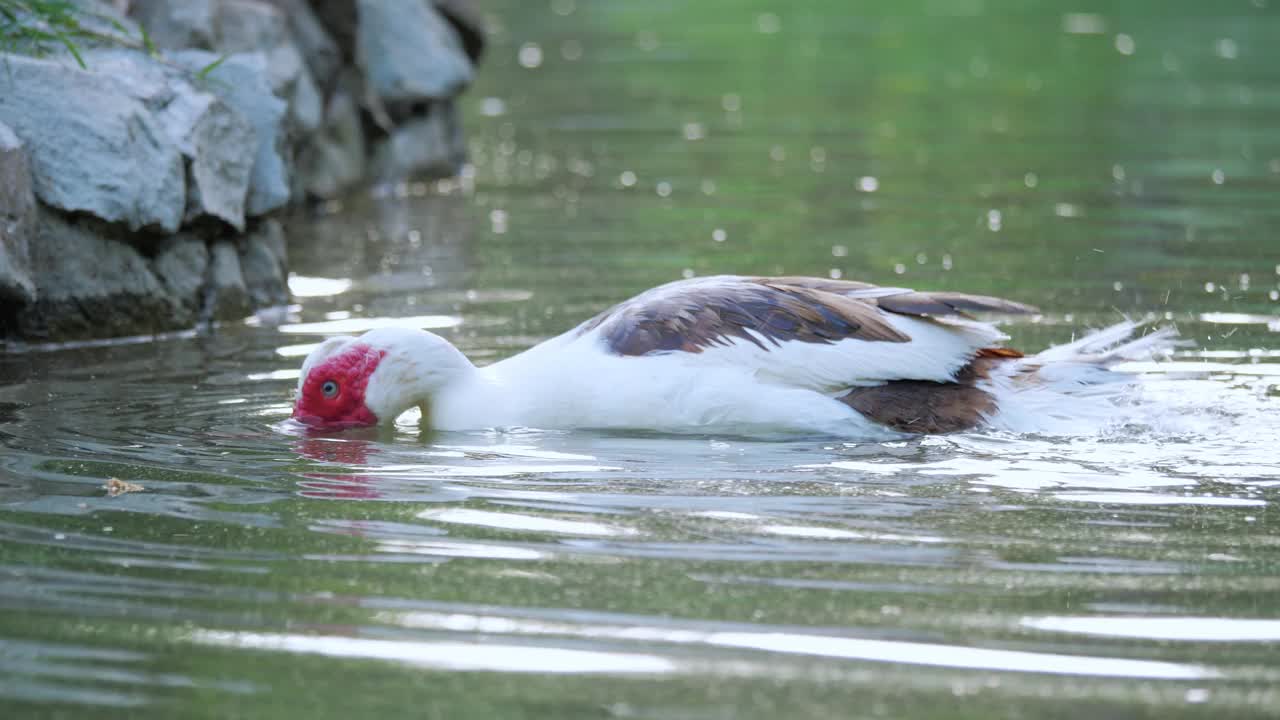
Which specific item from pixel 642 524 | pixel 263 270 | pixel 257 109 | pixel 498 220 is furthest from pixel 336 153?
Result: pixel 642 524

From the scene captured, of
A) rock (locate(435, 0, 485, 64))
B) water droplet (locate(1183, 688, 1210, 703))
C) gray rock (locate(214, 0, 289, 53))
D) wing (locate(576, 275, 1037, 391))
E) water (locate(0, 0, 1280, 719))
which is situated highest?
rock (locate(435, 0, 485, 64))

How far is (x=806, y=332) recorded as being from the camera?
5738 millimetres

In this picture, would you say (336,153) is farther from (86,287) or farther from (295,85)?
(86,287)

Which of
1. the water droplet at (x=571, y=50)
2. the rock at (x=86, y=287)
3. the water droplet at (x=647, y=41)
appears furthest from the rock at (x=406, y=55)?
the water droplet at (x=647, y=41)

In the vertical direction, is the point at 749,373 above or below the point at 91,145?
below

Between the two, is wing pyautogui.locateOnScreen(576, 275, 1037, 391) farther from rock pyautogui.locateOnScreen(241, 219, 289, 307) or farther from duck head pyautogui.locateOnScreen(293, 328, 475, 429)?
rock pyautogui.locateOnScreen(241, 219, 289, 307)

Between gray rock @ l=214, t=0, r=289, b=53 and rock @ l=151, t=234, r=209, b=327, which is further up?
gray rock @ l=214, t=0, r=289, b=53

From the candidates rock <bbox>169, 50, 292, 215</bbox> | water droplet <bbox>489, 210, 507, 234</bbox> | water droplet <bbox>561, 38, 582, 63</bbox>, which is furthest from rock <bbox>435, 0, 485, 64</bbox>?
water droplet <bbox>561, 38, 582, 63</bbox>

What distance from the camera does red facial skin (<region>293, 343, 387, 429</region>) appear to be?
19.7ft

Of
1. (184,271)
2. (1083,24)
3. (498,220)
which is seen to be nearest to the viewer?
(184,271)

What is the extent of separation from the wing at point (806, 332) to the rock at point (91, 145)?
278cm

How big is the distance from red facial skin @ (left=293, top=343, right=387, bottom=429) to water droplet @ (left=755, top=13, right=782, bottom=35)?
17.7m

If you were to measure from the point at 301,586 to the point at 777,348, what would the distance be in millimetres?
1944

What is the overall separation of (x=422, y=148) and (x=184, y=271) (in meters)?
5.00
